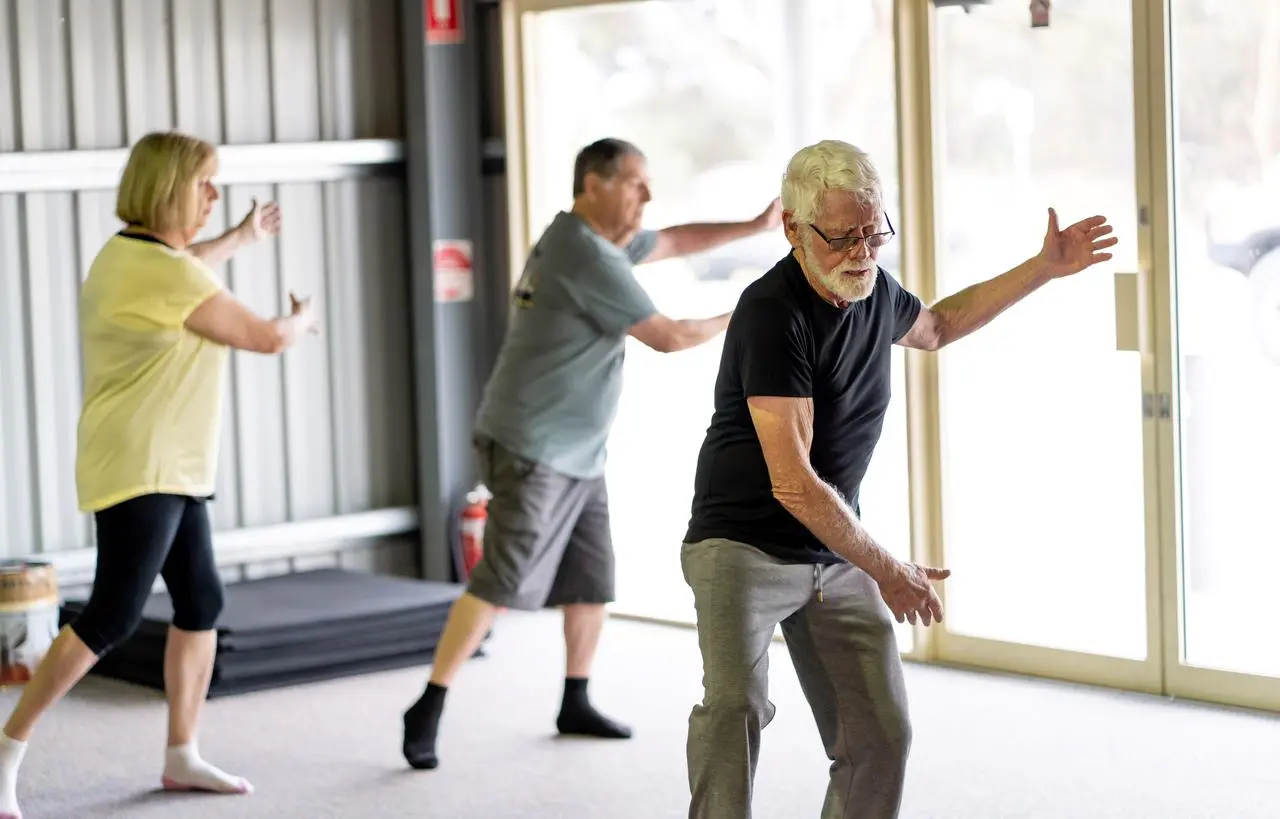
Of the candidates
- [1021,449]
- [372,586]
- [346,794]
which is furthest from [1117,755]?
→ [372,586]

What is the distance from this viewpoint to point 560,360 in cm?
470

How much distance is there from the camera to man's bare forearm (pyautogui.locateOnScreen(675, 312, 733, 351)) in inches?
171

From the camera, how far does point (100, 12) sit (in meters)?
6.31

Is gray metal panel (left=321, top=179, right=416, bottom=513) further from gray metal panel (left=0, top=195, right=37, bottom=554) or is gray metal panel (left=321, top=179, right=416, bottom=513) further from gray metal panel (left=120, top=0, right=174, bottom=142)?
gray metal panel (left=0, top=195, right=37, bottom=554)

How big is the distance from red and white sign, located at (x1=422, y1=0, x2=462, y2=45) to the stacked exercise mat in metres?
2.06

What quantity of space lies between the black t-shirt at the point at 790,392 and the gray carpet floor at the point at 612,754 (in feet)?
4.15

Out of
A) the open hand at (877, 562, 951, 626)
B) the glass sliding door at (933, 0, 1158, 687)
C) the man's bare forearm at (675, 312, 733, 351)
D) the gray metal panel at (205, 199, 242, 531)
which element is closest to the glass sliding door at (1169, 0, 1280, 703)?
the glass sliding door at (933, 0, 1158, 687)

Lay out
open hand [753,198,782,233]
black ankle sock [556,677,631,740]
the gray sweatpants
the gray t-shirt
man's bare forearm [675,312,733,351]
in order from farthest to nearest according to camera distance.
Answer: black ankle sock [556,677,631,740], the gray t-shirt, open hand [753,198,782,233], man's bare forearm [675,312,733,351], the gray sweatpants

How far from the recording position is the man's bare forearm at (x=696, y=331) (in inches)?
171

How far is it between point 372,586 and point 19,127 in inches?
75.4

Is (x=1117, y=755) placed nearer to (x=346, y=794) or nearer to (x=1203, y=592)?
(x=1203, y=592)

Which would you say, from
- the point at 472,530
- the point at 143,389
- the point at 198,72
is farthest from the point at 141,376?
the point at 472,530

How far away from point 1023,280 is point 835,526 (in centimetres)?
73

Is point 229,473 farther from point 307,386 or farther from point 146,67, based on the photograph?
point 146,67
